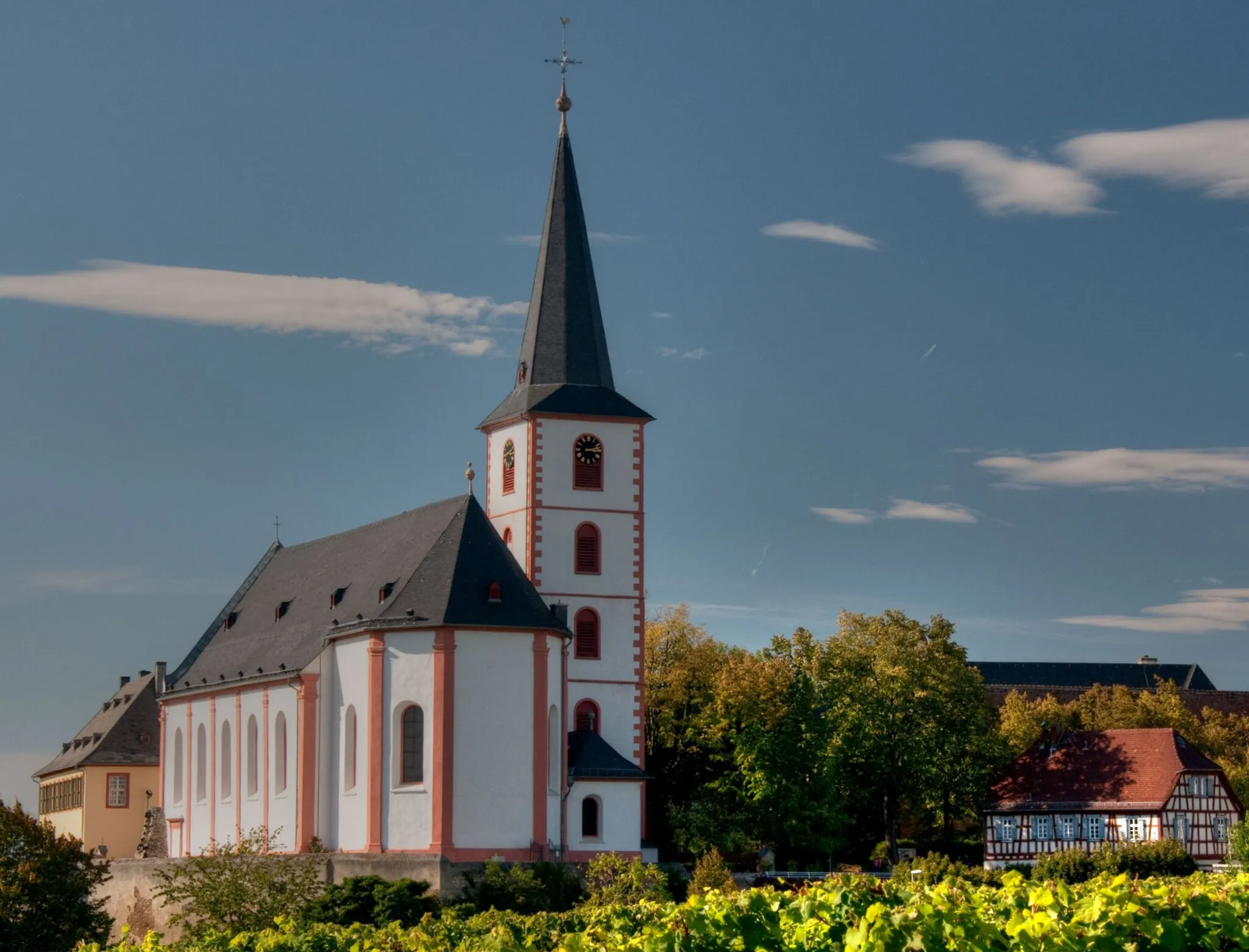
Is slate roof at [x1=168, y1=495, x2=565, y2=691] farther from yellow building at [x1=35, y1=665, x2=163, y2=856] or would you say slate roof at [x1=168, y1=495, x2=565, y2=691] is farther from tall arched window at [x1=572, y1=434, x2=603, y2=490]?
yellow building at [x1=35, y1=665, x2=163, y2=856]

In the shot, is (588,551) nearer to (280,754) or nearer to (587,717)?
(587,717)

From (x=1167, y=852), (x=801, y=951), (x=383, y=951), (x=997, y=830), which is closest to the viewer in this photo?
(x=801, y=951)

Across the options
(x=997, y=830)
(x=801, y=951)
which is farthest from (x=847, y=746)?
(x=801, y=951)

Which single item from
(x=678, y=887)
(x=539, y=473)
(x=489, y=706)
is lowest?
(x=678, y=887)

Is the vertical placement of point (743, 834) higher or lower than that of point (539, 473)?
lower

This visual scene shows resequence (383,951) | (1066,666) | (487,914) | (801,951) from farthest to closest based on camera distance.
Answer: (1066,666), (487,914), (383,951), (801,951)

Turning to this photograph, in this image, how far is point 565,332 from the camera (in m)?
61.8

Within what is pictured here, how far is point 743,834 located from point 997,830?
48.7 ft

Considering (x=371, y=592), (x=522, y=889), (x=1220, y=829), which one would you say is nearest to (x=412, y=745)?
(x=522, y=889)

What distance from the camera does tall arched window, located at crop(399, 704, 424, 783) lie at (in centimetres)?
5278

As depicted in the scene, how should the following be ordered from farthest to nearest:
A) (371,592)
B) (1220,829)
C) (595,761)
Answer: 1. (1220,829)
2. (371,592)
3. (595,761)

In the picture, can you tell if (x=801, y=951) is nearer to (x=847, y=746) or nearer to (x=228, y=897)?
(x=228, y=897)

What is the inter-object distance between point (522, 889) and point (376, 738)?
6.38 m

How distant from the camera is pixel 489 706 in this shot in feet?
173
